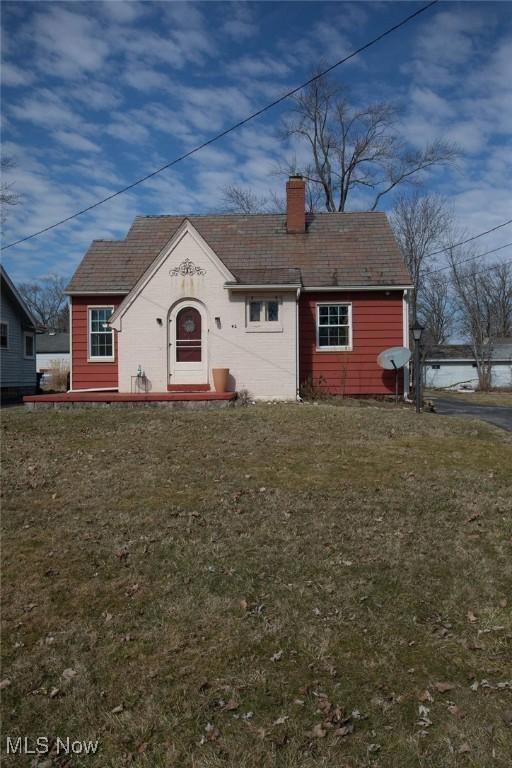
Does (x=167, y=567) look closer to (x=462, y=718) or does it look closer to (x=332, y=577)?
(x=332, y=577)

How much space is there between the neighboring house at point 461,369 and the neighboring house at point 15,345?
26125mm

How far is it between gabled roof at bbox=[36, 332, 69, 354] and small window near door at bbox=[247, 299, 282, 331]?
103 feet

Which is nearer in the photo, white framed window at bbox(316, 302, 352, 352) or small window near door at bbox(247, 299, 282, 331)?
small window near door at bbox(247, 299, 282, 331)

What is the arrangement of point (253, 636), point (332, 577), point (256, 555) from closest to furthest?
point (253, 636), point (332, 577), point (256, 555)

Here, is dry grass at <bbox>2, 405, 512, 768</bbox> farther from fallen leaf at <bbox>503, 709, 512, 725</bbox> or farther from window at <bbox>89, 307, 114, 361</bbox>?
window at <bbox>89, 307, 114, 361</bbox>

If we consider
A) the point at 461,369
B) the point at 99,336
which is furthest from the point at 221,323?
the point at 461,369

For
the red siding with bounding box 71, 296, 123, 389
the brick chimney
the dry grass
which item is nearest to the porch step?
the red siding with bounding box 71, 296, 123, 389

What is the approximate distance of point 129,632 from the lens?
387cm

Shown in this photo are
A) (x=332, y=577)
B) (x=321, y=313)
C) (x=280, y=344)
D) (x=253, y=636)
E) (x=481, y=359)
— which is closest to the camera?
(x=253, y=636)

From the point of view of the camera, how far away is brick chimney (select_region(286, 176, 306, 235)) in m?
17.9

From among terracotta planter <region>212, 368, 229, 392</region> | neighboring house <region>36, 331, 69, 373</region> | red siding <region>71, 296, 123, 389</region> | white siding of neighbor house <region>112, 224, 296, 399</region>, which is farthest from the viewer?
neighboring house <region>36, 331, 69, 373</region>

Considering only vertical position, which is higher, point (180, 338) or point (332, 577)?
point (180, 338)

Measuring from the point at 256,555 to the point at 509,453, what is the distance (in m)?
5.65

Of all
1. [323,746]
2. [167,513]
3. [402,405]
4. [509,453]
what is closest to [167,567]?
[167,513]
